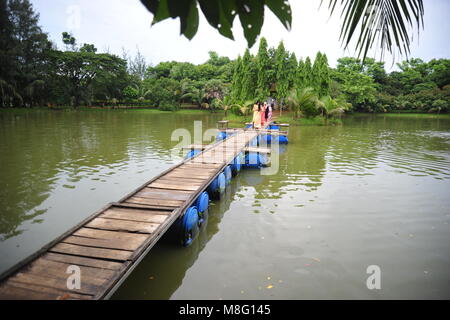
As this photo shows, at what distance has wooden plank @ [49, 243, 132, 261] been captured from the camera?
3119 mm

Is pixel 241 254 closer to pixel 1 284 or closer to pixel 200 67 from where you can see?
pixel 1 284

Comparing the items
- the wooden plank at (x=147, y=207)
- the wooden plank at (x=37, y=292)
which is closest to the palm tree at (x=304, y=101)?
→ the wooden plank at (x=147, y=207)

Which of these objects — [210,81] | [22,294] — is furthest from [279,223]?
[210,81]

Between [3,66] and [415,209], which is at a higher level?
[3,66]

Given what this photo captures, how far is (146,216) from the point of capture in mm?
4172

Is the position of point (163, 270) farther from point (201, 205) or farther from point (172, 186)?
point (172, 186)

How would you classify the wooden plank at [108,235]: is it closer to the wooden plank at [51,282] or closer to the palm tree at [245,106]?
the wooden plank at [51,282]

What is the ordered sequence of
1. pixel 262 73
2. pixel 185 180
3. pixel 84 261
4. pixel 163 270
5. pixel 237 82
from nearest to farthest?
pixel 84 261, pixel 163 270, pixel 185 180, pixel 262 73, pixel 237 82

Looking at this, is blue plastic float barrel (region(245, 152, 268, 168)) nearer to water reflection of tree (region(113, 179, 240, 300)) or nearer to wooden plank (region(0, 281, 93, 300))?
water reflection of tree (region(113, 179, 240, 300))

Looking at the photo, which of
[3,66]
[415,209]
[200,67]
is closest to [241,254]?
[415,209]

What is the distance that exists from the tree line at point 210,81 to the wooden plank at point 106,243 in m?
20.9

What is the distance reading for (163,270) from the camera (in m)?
3.82

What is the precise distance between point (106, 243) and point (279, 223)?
3.10 meters
